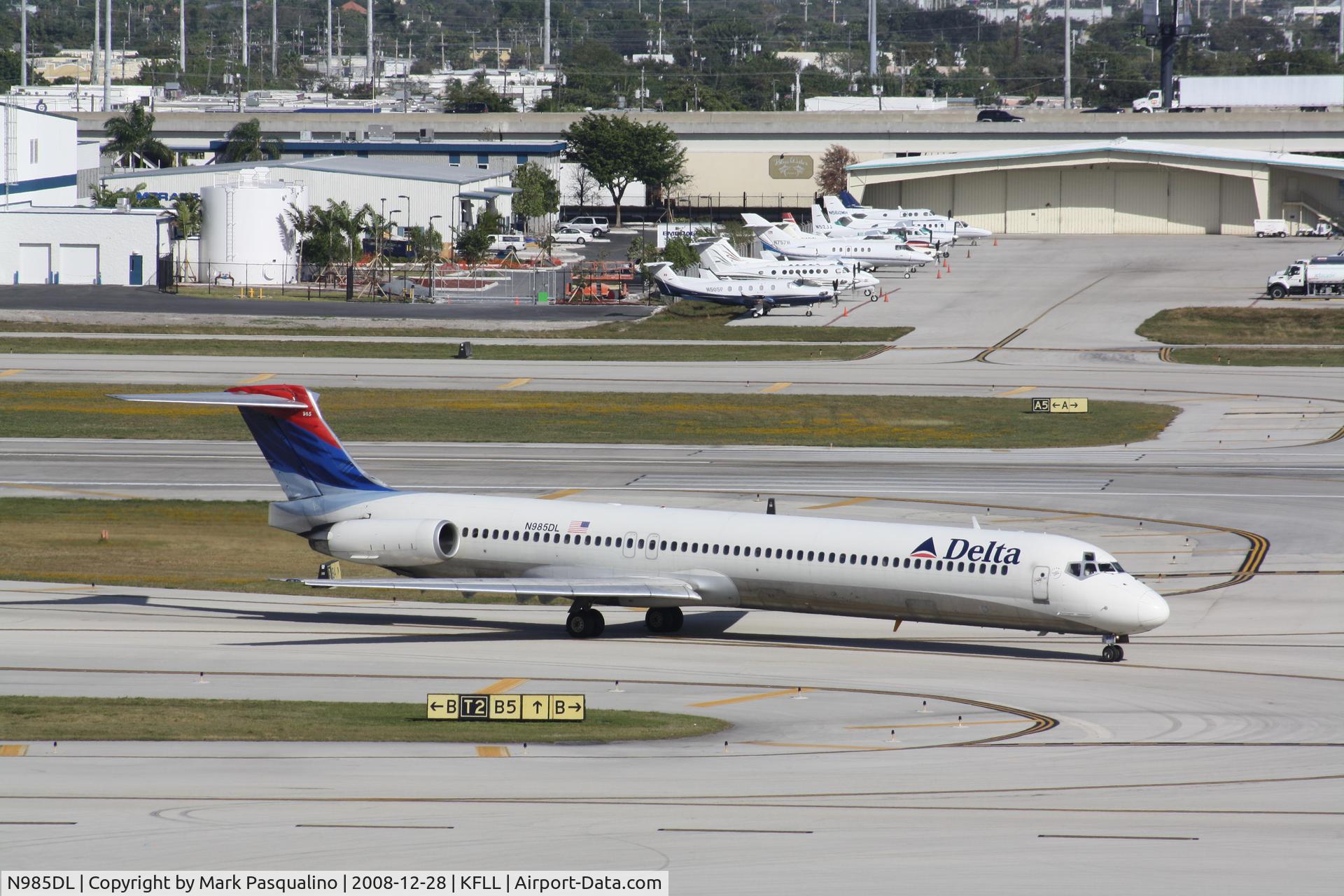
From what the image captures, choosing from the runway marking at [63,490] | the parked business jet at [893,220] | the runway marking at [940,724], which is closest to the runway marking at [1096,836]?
the runway marking at [940,724]

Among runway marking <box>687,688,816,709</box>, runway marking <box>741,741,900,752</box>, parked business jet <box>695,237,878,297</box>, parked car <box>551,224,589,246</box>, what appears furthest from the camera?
parked car <box>551,224,589,246</box>

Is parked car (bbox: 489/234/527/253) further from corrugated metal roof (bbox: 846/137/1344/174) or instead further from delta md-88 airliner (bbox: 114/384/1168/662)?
delta md-88 airliner (bbox: 114/384/1168/662)

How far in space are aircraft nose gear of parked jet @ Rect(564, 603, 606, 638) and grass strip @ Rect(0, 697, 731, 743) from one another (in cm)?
744

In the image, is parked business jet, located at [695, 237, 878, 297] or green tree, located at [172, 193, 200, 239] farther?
green tree, located at [172, 193, 200, 239]

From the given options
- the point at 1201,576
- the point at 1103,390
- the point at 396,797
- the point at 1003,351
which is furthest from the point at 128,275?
the point at 396,797

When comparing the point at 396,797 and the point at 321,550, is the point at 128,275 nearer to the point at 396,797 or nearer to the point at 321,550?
the point at 321,550

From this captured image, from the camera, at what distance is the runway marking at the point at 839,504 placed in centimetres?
4934

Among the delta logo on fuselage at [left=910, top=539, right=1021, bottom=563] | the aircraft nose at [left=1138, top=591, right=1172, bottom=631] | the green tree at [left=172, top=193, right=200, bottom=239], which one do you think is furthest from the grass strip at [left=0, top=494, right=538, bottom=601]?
the green tree at [left=172, top=193, right=200, bottom=239]

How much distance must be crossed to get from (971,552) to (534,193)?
118 meters

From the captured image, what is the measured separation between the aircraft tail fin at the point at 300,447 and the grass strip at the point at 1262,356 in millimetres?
55014

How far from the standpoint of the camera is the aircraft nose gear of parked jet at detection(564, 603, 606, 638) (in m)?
36.0

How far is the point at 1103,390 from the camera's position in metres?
73.4

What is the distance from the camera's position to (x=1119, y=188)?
5620 inches

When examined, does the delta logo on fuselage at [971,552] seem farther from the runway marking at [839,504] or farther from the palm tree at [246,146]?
the palm tree at [246,146]
